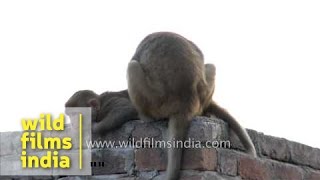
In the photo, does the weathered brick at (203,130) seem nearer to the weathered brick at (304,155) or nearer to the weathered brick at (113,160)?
the weathered brick at (113,160)

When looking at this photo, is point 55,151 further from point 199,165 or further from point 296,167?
point 296,167

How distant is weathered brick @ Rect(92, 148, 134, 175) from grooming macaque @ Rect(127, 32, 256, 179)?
Result: 334mm

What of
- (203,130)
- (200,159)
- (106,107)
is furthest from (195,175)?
(106,107)

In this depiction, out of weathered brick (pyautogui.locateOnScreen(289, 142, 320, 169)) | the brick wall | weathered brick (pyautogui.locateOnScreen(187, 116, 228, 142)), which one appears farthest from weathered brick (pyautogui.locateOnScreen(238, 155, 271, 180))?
weathered brick (pyautogui.locateOnScreen(289, 142, 320, 169))

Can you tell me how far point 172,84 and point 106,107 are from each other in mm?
799

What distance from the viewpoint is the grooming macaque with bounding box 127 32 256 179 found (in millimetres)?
5336

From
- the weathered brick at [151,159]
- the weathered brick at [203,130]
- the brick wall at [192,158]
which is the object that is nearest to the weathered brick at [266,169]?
the brick wall at [192,158]

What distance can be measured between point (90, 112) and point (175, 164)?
1.09 m

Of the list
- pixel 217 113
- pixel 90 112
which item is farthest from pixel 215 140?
pixel 90 112

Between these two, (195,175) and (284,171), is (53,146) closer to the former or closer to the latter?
(195,175)

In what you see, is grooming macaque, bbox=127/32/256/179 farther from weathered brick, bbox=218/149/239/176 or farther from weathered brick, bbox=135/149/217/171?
weathered brick, bbox=218/149/239/176

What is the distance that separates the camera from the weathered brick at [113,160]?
213 inches

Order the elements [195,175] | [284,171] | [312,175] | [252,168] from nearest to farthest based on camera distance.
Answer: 1. [195,175]
2. [252,168]
3. [284,171]
4. [312,175]

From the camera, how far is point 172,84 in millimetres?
5395
